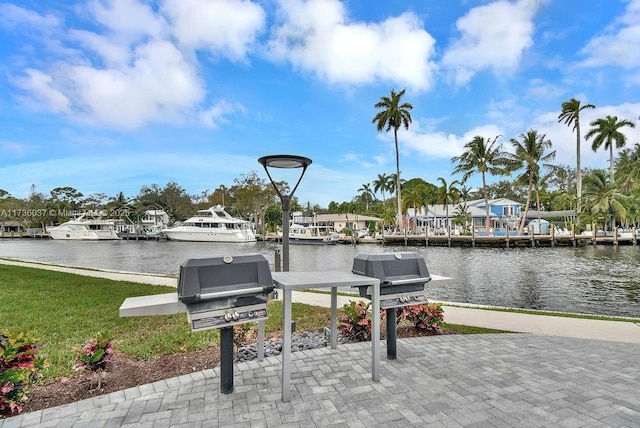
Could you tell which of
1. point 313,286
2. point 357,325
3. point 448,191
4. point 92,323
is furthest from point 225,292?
point 448,191

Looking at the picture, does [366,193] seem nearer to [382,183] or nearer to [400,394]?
[382,183]

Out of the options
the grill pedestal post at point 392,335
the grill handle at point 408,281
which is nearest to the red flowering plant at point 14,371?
the grill handle at point 408,281

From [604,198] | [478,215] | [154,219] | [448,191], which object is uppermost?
[448,191]

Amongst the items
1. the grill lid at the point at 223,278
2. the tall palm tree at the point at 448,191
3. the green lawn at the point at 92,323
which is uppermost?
the tall palm tree at the point at 448,191

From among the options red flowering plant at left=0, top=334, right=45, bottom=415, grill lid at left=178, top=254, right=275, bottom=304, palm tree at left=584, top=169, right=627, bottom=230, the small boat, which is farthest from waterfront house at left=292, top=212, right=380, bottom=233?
red flowering plant at left=0, top=334, right=45, bottom=415

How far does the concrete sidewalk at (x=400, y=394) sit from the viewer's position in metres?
2.44

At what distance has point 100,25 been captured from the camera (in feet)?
32.0

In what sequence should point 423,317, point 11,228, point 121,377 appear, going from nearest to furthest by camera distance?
point 121,377, point 423,317, point 11,228

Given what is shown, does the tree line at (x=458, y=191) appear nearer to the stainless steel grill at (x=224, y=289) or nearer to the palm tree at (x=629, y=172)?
the palm tree at (x=629, y=172)

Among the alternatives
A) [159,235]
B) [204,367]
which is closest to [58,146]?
[204,367]

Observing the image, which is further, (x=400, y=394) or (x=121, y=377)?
(x=121, y=377)

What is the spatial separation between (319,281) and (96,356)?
1961 millimetres

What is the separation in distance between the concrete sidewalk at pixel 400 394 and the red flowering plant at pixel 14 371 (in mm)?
117

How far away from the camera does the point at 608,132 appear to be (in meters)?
35.8
